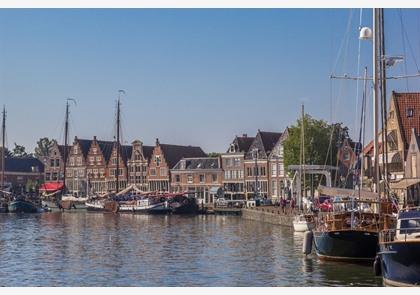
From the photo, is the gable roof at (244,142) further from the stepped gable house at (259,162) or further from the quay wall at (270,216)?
the quay wall at (270,216)

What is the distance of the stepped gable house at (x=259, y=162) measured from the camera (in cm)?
7688

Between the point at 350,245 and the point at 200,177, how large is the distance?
2272 inches

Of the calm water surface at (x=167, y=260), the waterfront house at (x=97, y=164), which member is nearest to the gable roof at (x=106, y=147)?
the waterfront house at (x=97, y=164)

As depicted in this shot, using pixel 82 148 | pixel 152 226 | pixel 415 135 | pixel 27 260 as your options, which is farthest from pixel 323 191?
pixel 82 148

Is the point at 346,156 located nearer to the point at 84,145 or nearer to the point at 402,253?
the point at 84,145

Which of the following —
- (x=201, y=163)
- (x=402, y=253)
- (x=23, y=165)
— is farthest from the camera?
(x=23, y=165)

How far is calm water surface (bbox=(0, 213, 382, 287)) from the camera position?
22.4 m

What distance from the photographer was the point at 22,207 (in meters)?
72.5

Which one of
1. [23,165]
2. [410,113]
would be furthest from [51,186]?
[410,113]

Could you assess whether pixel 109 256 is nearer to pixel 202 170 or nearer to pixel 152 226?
pixel 152 226

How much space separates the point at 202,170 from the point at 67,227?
3448 cm

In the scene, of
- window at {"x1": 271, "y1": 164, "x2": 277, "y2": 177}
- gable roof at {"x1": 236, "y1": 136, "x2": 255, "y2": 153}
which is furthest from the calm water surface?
gable roof at {"x1": 236, "y1": 136, "x2": 255, "y2": 153}

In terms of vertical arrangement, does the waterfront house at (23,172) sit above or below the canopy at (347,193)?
above

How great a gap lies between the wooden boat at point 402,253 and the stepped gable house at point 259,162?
5590 cm
